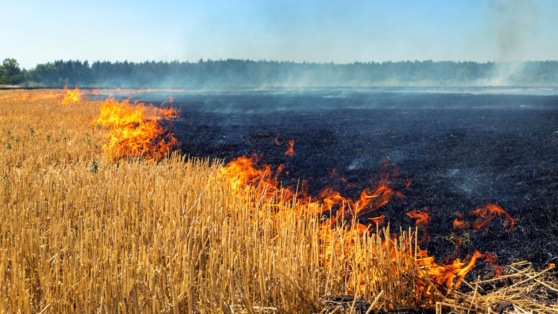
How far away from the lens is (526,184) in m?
8.91

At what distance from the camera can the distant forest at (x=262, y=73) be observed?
272 feet

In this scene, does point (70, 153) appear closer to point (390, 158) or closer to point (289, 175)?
point (289, 175)

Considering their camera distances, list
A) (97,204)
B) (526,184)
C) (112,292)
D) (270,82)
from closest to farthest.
→ (112,292) → (97,204) → (526,184) → (270,82)

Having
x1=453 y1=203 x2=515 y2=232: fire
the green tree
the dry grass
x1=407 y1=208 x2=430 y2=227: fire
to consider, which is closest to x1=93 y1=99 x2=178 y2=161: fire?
the dry grass

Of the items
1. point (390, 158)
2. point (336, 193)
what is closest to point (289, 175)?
point (336, 193)

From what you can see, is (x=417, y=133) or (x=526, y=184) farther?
(x=417, y=133)

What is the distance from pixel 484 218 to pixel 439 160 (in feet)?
14.6

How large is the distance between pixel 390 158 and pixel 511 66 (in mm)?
82428

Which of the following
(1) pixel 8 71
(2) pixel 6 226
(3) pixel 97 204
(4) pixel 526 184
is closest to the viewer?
(2) pixel 6 226

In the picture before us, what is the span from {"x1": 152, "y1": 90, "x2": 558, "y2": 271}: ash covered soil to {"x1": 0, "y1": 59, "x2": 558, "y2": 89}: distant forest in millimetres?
63174

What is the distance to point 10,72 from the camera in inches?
3172

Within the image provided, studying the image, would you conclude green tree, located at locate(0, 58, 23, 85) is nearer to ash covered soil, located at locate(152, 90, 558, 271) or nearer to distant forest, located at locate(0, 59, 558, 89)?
distant forest, located at locate(0, 59, 558, 89)

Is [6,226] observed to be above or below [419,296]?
above

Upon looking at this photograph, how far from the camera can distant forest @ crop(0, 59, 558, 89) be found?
83.0 meters
